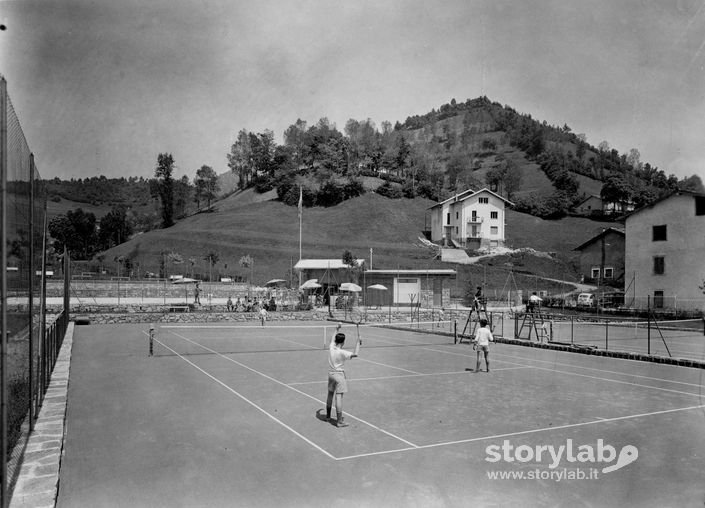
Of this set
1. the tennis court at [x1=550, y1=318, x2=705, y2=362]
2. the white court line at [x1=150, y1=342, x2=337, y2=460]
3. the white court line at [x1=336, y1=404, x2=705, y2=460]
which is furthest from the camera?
the tennis court at [x1=550, y1=318, x2=705, y2=362]

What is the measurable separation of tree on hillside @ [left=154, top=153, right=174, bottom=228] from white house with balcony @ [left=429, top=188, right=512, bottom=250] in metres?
51.9

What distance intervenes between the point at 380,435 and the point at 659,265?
4769 cm

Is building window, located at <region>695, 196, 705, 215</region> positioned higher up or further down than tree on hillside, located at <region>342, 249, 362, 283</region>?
higher up

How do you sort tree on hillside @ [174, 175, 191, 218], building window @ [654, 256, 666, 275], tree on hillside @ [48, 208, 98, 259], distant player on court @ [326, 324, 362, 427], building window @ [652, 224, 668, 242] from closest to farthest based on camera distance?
distant player on court @ [326, 324, 362, 427]
building window @ [654, 256, 666, 275]
building window @ [652, 224, 668, 242]
tree on hillside @ [48, 208, 98, 259]
tree on hillside @ [174, 175, 191, 218]

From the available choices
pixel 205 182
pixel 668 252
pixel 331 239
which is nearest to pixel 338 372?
pixel 668 252

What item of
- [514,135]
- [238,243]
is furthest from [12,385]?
[514,135]

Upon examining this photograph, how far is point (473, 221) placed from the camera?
96.8 m

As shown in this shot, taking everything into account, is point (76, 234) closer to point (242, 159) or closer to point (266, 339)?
point (242, 159)

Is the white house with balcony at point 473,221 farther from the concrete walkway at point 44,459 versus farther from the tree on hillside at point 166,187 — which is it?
the concrete walkway at point 44,459

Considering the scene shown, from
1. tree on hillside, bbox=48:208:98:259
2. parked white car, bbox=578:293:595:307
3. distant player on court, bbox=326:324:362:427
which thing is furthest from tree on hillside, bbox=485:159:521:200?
distant player on court, bbox=326:324:362:427

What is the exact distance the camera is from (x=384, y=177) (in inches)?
5404

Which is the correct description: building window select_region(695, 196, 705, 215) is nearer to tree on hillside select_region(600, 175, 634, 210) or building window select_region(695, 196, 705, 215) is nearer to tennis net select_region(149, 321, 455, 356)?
tennis net select_region(149, 321, 455, 356)

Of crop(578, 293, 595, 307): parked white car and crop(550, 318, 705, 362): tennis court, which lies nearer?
crop(550, 318, 705, 362): tennis court

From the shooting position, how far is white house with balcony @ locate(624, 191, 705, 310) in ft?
150
